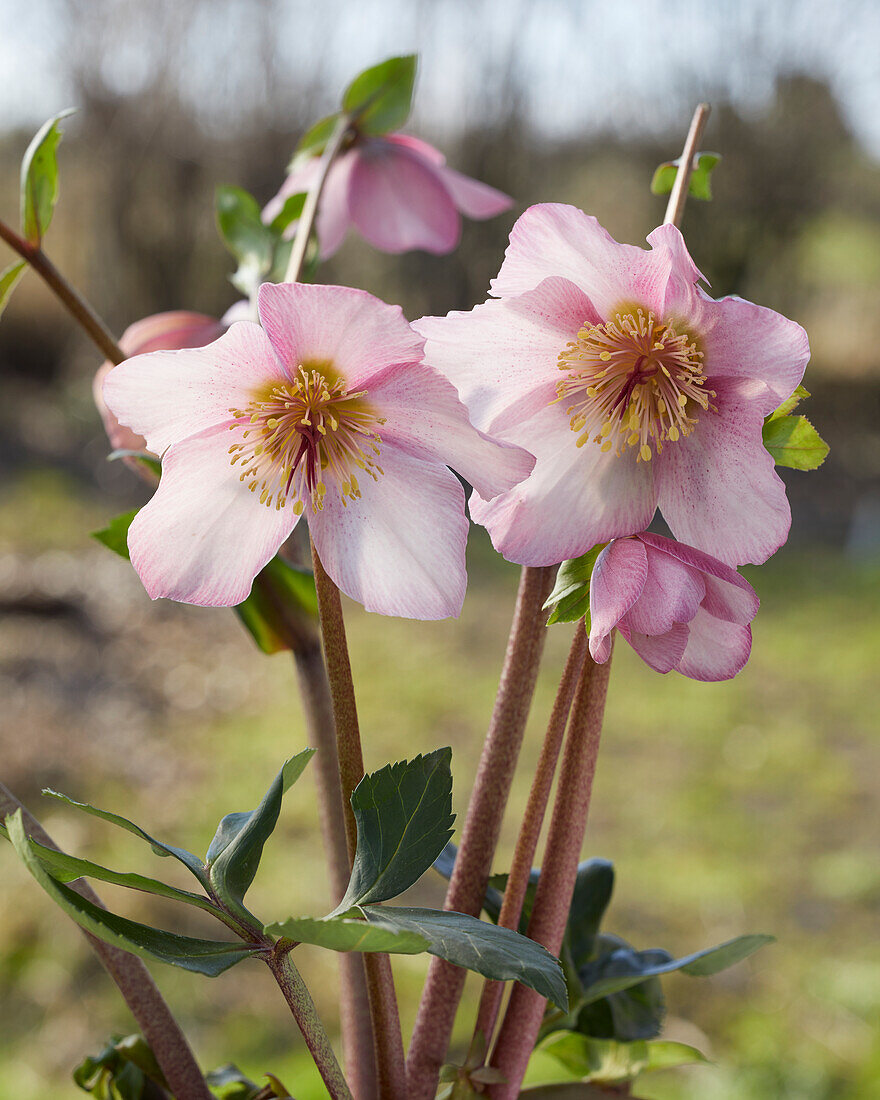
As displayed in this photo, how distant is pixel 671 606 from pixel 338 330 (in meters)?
0.09

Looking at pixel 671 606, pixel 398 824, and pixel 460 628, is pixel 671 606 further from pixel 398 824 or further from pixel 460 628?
pixel 460 628

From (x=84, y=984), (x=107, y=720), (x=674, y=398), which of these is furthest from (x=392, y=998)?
(x=107, y=720)

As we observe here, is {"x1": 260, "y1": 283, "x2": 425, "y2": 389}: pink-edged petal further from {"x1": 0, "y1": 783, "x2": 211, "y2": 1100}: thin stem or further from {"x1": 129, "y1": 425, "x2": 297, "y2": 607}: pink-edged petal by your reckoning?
{"x1": 0, "y1": 783, "x2": 211, "y2": 1100}: thin stem

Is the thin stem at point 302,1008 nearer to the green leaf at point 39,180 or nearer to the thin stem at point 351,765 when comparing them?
the thin stem at point 351,765

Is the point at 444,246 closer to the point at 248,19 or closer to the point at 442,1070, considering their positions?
the point at 442,1070

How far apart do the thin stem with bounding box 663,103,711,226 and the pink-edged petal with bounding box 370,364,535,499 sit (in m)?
0.07

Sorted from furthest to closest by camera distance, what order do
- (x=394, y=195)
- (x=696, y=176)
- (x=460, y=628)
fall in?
1. (x=460, y=628)
2. (x=394, y=195)
3. (x=696, y=176)

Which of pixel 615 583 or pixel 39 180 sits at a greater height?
pixel 39 180

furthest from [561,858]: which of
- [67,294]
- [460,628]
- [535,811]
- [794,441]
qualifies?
[460,628]

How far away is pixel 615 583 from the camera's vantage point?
0.21 meters

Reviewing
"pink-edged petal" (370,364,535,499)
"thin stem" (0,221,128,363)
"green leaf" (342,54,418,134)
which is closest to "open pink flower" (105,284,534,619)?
"pink-edged petal" (370,364,535,499)

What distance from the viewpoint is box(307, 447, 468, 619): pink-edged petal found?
0.24m

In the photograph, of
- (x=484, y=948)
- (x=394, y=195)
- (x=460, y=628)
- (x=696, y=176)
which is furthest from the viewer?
(x=460, y=628)

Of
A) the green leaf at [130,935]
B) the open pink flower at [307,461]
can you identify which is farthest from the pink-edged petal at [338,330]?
the green leaf at [130,935]
